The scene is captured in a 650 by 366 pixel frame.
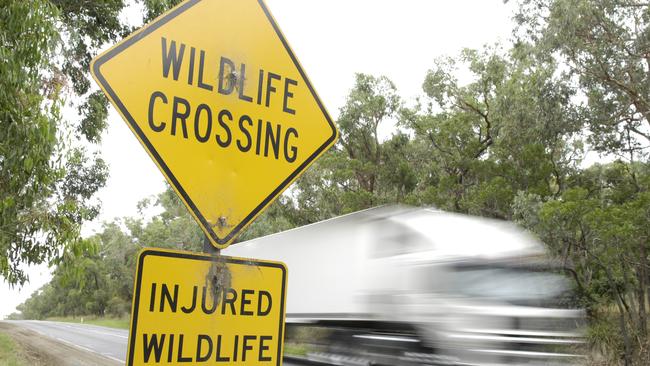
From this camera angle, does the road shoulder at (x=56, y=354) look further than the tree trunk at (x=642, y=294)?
No

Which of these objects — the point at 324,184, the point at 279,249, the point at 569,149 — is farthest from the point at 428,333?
the point at 324,184

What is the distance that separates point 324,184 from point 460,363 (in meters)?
22.3

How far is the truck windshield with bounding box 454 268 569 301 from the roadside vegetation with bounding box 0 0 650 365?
8.88 ft

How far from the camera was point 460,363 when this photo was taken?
29.1 ft

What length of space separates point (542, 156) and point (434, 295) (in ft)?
46.5

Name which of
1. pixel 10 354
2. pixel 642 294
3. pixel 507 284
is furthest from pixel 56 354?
pixel 642 294

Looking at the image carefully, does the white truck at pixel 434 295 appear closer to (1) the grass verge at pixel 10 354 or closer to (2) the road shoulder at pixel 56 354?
(2) the road shoulder at pixel 56 354

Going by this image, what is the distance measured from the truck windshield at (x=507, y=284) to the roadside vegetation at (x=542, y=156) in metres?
2.71

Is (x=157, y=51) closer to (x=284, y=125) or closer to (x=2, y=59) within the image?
(x=284, y=125)

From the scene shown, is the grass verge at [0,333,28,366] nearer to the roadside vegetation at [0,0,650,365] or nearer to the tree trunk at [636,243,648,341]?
the roadside vegetation at [0,0,650,365]

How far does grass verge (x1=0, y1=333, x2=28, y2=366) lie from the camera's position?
1474 centimetres

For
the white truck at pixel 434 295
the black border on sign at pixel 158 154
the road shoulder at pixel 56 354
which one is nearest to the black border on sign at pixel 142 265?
the black border on sign at pixel 158 154

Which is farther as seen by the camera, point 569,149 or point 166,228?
point 166,228

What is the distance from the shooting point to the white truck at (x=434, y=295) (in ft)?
29.3
